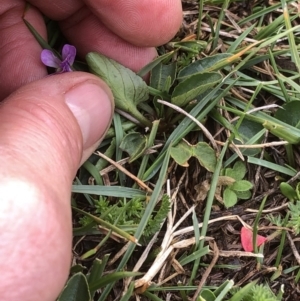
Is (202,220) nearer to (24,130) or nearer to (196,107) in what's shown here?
(196,107)

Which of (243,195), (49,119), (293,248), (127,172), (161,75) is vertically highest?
(49,119)

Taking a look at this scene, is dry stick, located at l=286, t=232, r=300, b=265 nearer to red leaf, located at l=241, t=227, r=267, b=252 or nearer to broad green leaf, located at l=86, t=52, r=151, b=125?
red leaf, located at l=241, t=227, r=267, b=252

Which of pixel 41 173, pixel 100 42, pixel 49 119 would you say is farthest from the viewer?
pixel 100 42

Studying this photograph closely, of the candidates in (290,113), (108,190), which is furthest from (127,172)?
(290,113)

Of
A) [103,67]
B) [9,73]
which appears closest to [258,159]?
[103,67]

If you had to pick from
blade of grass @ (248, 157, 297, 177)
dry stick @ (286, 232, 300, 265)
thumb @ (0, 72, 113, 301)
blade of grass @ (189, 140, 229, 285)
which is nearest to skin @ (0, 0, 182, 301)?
thumb @ (0, 72, 113, 301)

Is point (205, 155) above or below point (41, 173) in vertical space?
below

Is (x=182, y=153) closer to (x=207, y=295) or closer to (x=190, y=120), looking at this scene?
(x=190, y=120)
